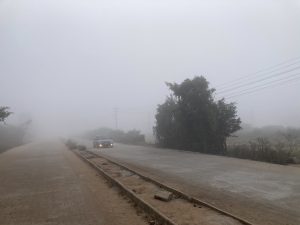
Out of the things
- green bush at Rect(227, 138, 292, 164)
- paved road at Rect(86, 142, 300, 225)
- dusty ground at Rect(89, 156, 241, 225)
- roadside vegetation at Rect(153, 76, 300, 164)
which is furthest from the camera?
roadside vegetation at Rect(153, 76, 300, 164)

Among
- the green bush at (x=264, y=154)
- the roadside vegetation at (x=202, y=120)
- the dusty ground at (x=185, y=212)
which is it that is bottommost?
the dusty ground at (x=185, y=212)

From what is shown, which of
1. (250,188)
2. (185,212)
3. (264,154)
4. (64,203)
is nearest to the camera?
(185,212)

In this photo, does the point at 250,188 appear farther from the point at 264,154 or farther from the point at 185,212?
the point at 264,154

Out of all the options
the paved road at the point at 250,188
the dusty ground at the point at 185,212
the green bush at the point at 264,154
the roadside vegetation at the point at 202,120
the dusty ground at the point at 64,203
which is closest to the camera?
the dusty ground at the point at 185,212

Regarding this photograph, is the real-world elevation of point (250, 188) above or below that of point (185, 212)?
above

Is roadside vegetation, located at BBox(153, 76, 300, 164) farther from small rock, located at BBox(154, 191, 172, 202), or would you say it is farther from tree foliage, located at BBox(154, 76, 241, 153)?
small rock, located at BBox(154, 191, 172, 202)

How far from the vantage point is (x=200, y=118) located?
3959 cm

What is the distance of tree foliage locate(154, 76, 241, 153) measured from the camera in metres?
38.2

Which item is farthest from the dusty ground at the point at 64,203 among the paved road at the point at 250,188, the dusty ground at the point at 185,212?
the paved road at the point at 250,188

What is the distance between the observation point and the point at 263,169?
21219mm

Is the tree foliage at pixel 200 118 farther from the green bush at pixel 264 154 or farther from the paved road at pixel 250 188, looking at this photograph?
the paved road at pixel 250 188

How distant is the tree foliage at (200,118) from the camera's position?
3822 cm

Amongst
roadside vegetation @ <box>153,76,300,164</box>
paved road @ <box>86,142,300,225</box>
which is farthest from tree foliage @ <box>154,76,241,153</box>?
paved road @ <box>86,142,300,225</box>

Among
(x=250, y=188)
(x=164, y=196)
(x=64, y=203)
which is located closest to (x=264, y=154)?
(x=250, y=188)
